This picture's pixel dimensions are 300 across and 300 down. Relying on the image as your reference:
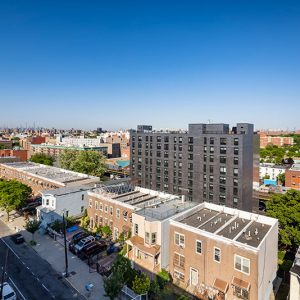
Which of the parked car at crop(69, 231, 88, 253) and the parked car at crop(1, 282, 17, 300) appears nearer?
the parked car at crop(1, 282, 17, 300)

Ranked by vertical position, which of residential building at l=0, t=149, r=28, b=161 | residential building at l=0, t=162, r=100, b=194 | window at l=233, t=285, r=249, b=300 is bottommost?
window at l=233, t=285, r=249, b=300

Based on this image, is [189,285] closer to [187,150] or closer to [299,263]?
[299,263]

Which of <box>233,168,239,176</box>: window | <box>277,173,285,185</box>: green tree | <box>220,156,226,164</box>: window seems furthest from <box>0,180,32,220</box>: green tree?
<box>277,173,285,185</box>: green tree

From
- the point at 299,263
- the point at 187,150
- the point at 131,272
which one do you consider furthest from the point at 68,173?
the point at 299,263

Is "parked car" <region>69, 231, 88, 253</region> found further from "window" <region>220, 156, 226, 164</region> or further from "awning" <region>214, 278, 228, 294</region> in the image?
"window" <region>220, 156, 226, 164</region>

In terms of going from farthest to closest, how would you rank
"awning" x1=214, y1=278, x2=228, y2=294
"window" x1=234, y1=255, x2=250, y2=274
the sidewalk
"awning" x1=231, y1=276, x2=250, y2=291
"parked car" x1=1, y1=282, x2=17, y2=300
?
the sidewalk
"parked car" x1=1, y1=282, x2=17, y2=300
"awning" x1=214, y1=278, x2=228, y2=294
"window" x1=234, y1=255, x2=250, y2=274
"awning" x1=231, y1=276, x2=250, y2=291

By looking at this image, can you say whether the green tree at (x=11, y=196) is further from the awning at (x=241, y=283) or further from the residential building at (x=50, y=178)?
the awning at (x=241, y=283)
